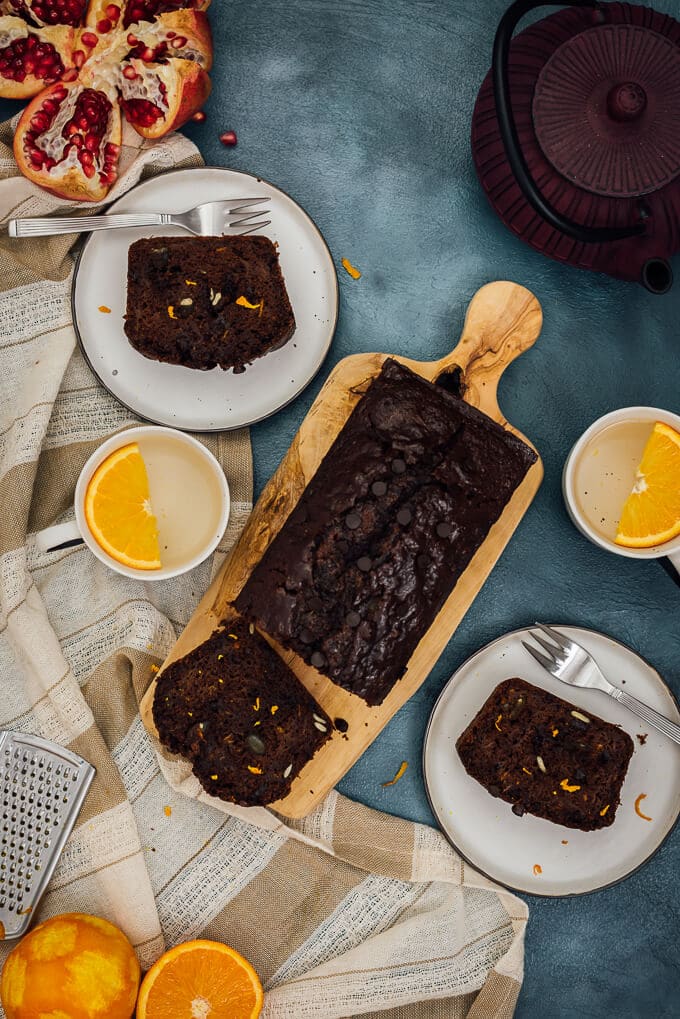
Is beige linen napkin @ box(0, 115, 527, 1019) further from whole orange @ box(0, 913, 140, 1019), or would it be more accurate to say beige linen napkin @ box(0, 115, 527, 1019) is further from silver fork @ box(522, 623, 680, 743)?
silver fork @ box(522, 623, 680, 743)

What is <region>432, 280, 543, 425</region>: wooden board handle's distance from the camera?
3.38 metres

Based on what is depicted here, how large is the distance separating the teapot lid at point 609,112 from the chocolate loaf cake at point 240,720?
2.11 m

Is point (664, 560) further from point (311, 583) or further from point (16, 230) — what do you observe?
point (16, 230)

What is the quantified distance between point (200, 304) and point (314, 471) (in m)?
0.79


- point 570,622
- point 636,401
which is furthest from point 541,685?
point 636,401

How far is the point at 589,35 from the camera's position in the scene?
9.62 feet

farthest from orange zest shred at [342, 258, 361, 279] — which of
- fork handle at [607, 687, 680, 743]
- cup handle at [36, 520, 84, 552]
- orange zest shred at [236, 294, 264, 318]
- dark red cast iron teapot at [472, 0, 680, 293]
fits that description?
fork handle at [607, 687, 680, 743]

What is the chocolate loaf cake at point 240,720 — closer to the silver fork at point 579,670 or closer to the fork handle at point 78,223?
the silver fork at point 579,670

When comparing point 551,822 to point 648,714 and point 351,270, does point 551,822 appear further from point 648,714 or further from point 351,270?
point 351,270

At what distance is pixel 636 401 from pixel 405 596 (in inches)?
57.6

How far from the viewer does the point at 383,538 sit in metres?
3.04

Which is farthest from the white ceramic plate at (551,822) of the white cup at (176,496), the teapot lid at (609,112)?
the teapot lid at (609,112)

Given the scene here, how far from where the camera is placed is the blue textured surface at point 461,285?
364 centimetres

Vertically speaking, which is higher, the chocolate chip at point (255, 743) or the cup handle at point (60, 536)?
the cup handle at point (60, 536)
